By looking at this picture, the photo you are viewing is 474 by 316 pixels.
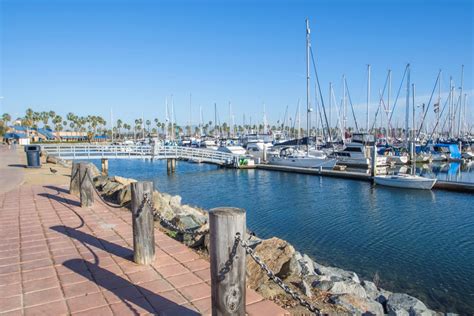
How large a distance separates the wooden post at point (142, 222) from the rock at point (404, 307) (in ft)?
14.9

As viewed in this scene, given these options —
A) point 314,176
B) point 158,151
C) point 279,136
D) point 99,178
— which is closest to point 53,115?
point 279,136

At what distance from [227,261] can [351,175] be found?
90.7 feet

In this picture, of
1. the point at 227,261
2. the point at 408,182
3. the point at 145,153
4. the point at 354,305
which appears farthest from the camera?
the point at 145,153

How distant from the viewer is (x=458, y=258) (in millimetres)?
10711

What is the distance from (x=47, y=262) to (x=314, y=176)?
2818 centimetres

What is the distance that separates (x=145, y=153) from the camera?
3472 centimetres

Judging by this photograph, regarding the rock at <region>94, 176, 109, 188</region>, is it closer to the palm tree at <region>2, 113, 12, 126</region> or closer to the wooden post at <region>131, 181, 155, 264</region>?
the wooden post at <region>131, 181, 155, 264</region>

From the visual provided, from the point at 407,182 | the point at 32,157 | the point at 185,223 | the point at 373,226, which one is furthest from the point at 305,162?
the point at 185,223

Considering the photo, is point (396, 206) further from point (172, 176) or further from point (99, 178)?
point (172, 176)

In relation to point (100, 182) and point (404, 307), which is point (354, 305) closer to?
point (404, 307)

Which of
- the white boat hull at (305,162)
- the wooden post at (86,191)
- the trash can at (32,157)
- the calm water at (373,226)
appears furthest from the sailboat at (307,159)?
the wooden post at (86,191)

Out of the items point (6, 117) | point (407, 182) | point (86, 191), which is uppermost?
point (6, 117)

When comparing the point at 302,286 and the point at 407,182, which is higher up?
the point at 302,286

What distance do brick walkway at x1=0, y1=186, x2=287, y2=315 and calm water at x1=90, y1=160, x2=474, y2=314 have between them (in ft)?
21.5
